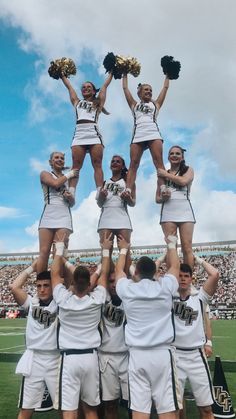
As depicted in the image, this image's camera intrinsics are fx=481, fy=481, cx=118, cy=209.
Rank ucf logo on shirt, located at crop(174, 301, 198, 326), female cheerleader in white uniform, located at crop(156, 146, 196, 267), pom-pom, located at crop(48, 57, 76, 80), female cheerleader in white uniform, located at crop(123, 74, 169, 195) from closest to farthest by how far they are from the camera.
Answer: ucf logo on shirt, located at crop(174, 301, 198, 326) → female cheerleader in white uniform, located at crop(156, 146, 196, 267) → female cheerleader in white uniform, located at crop(123, 74, 169, 195) → pom-pom, located at crop(48, 57, 76, 80)

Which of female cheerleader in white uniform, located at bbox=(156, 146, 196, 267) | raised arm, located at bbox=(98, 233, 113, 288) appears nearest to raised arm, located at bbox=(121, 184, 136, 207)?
female cheerleader in white uniform, located at bbox=(156, 146, 196, 267)

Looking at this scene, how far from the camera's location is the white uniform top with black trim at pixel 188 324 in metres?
5.25

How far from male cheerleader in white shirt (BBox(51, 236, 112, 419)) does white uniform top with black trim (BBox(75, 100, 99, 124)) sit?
313cm

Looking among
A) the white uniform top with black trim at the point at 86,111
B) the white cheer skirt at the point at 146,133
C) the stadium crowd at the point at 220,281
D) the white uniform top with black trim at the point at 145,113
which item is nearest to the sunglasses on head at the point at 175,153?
the white cheer skirt at the point at 146,133

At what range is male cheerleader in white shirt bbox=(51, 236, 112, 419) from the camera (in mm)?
4898

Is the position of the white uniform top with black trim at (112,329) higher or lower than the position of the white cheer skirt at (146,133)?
lower

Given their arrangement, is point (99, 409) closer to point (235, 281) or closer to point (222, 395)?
point (222, 395)

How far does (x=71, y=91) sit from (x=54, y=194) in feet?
6.67

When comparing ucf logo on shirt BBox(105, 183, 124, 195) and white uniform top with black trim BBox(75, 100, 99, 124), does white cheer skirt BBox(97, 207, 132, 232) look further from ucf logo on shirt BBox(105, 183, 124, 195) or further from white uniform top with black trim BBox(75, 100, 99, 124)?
white uniform top with black trim BBox(75, 100, 99, 124)

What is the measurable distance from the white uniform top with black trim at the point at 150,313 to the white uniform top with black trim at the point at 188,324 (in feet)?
1.64

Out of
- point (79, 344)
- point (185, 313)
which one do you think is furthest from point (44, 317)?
point (185, 313)

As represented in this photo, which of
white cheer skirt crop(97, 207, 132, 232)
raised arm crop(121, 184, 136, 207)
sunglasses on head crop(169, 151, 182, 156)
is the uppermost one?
sunglasses on head crop(169, 151, 182, 156)

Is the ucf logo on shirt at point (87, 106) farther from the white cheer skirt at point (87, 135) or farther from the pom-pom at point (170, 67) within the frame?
the pom-pom at point (170, 67)

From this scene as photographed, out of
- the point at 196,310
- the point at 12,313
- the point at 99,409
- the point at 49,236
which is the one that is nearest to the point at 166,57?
the point at 49,236
